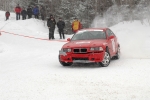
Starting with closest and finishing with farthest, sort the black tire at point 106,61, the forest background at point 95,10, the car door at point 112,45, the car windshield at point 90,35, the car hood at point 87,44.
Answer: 1. the car hood at point 87,44
2. the black tire at point 106,61
3. the car door at point 112,45
4. the car windshield at point 90,35
5. the forest background at point 95,10

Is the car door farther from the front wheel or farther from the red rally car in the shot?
the front wheel

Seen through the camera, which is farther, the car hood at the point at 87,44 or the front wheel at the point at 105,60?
the front wheel at the point at 105,60

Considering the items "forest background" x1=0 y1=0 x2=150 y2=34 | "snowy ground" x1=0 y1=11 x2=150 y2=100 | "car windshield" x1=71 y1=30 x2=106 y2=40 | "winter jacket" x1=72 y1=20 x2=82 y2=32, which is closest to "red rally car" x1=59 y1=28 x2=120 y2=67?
"car windshield" x1=71 y1=30 x2=106 y2=40

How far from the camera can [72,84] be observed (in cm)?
710

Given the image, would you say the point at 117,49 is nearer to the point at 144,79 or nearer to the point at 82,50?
the point at 82,50

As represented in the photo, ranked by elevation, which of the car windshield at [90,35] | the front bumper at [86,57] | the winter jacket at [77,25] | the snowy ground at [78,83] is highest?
the car windshield at [90,35]

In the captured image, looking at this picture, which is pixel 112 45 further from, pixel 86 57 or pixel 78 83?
pixel 78 83

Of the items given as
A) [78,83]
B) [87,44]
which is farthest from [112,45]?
[78,83]

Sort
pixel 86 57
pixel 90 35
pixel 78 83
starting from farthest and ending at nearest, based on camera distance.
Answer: pixel 90 35 → pixel 86 57 → pixel 78 83

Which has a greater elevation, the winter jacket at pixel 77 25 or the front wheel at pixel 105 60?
the winter jacket at pixel 77 25

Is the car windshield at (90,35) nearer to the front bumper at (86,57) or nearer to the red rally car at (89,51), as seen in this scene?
the red rally car at (89,51)

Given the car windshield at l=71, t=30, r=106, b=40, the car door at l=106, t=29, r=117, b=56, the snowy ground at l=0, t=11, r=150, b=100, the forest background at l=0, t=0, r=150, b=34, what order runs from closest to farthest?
the snowy ground at l=0, t=11, r=150, b=100
the car door at l=106, t=29, r=117, b=56
the car windshield at l=71, t=30, r=106, b=40
the forest background at l=0, t=0, r=150, b=34

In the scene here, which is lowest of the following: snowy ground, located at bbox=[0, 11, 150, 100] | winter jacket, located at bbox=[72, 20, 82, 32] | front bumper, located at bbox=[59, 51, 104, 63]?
snowy ground, located at bbox=[0, 11, 150, 100]

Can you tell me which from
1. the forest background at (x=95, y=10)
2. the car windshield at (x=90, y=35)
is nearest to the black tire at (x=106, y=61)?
the car windshield at (x=90, y=35)
